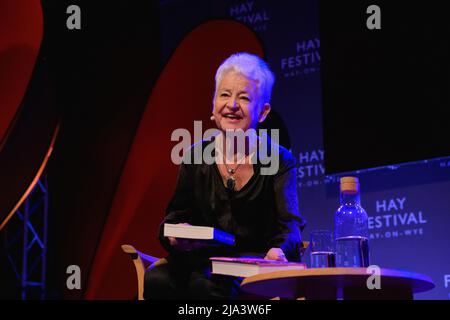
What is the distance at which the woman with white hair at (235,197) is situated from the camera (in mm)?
2898

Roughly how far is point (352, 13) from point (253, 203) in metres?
2.06

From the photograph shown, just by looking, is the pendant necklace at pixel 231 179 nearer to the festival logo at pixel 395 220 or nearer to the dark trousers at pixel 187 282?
the dark trousers at pixel 187 282

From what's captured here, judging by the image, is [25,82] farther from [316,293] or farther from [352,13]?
[316,293]

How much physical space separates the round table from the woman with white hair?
48cm

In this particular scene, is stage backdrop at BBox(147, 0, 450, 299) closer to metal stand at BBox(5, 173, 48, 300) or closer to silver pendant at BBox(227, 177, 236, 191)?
silver pendant at BBox(227, 177, 236, 191)

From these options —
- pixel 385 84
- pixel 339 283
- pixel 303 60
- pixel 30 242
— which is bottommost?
pixel 339 283

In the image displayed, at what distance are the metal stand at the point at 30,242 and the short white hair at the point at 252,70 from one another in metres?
2.22

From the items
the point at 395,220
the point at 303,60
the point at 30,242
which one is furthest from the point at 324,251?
the point at 30,242

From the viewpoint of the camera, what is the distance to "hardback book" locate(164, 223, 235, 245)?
2631 millimetres

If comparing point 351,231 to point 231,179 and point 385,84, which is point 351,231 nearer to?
point 231,179

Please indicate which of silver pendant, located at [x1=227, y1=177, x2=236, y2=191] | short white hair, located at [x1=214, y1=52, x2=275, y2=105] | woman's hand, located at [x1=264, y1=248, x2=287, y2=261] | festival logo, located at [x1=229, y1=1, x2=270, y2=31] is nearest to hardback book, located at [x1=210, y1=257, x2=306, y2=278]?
woman's hand, located at [x1=264, y1=248, x2=287, y2=261]

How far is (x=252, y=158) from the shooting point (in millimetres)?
3164

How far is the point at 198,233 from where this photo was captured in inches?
105

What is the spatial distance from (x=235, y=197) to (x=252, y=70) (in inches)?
23.9
